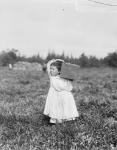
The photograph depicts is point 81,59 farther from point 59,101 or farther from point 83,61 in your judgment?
point 59,101

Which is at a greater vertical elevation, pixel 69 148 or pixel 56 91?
Answer: pixel 56 91

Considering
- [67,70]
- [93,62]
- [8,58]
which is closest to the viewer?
[67,70]

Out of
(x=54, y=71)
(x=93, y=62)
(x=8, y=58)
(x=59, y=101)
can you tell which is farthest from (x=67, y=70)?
(x=8, y=58)

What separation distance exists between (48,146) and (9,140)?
80 centimetres

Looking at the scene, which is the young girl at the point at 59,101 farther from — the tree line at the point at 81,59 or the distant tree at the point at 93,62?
the distant tree at the point at 93,62

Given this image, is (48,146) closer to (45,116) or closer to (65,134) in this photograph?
(65,134)

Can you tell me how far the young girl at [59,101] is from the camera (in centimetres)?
629

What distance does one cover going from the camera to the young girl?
6285mm

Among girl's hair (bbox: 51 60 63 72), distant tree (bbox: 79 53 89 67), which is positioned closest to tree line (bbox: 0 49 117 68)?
distant tree (bbox: 79 53 89 67)

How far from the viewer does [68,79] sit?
654 cm

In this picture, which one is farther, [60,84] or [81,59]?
[81,59]

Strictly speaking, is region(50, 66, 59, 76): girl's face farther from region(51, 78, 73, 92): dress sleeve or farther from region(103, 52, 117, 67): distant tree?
region(103, 52, 117, 67): distant tree

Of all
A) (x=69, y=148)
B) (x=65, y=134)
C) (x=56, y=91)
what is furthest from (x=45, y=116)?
(x=69, y=148)

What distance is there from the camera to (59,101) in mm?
6355
